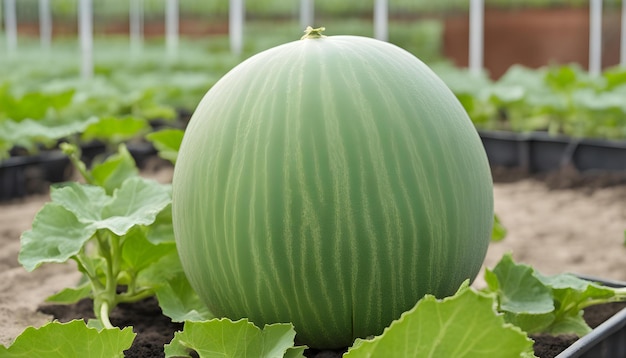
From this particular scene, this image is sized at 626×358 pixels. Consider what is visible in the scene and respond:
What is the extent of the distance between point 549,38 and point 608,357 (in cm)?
854

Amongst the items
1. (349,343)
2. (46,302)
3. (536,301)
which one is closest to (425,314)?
(349,343)

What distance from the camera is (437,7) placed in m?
10.9

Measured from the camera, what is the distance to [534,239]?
288 cm

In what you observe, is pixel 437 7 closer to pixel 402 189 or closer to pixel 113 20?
pixel 402 189

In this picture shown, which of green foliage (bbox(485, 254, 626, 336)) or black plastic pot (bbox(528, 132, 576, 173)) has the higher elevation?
green foliage (bbox(485, 254, 626, 336))

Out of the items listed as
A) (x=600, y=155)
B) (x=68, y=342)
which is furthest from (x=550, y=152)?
(x=68, y=342)

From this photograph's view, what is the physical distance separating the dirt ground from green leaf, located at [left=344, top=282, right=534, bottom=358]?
2.49ft

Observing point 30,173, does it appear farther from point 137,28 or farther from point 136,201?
point 137,28

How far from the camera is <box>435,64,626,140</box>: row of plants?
158 inches

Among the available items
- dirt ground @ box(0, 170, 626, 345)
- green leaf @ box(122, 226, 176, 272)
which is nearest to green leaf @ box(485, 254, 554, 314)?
dirt ground @ box(0, 170, 626, 345)

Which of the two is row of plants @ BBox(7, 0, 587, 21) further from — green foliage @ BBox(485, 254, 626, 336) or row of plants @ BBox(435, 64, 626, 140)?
green foliage @ BBox(485, 254, 626, 336)

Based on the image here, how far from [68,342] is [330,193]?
0.42 m

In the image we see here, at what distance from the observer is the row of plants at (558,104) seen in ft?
13.1

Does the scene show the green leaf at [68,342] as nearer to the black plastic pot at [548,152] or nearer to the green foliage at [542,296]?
the green foliage at [542,296]
